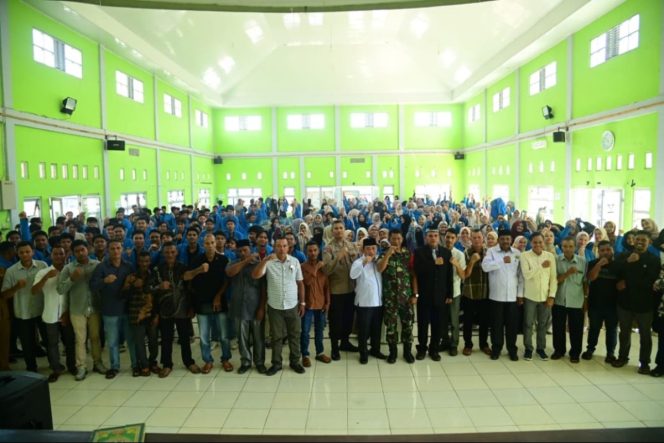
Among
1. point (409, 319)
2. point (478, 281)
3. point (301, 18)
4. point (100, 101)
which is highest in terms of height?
point (301, 18)

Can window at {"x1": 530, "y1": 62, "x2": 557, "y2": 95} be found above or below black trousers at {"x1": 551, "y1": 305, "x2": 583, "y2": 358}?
above

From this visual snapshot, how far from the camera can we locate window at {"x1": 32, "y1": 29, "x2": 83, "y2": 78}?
10492mm

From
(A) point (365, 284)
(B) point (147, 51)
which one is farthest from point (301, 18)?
(A) point (365, 284)

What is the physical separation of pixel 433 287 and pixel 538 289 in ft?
4.41

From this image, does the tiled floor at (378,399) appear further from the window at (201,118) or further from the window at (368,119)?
the window at (368,119)

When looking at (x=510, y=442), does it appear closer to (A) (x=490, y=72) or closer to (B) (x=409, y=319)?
(B) (x=409, y=319)

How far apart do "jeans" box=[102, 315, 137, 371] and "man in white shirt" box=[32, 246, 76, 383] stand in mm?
478

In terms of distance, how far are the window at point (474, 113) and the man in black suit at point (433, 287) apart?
17.7 meters

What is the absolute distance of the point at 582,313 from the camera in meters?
5.68

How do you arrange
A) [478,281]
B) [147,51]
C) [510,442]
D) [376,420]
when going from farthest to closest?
[147,51], [478,281], [376,420], [510,442]

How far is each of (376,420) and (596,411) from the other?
221cm

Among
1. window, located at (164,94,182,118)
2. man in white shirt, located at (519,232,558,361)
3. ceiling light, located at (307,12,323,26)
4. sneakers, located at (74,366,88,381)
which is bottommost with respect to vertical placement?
sneakers, located at (74,366,88,381)

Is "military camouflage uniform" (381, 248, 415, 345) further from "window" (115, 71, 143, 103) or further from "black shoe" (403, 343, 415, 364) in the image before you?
"window" (115, 71, 143, 103)

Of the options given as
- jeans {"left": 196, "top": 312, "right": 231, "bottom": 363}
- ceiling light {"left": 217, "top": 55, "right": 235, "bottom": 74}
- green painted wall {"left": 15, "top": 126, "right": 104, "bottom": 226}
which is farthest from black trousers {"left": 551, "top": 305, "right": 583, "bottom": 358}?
ceiling light {"left": 217, "top": 55, "right": 235, "bottom": 74}
